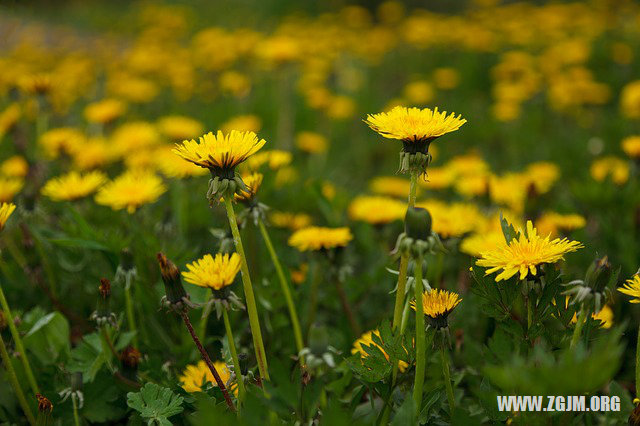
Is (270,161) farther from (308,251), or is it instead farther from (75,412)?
(75,412)

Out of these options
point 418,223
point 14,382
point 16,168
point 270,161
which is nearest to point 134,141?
point 16,168

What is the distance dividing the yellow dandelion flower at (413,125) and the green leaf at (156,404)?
2.00 feet

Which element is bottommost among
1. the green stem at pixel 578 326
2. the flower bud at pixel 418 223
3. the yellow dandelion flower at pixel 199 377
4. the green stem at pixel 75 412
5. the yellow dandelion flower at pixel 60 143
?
the green stem at pixel 75 412

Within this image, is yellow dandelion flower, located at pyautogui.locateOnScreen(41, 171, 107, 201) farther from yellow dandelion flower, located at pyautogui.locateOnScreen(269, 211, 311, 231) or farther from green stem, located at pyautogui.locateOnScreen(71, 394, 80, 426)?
green stem, located at pyautogui.locateOnScreen(71, 394, 80, 426)

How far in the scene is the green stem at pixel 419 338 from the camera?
0.90m

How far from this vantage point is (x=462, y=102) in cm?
443

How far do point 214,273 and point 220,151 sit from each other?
0.72 ft

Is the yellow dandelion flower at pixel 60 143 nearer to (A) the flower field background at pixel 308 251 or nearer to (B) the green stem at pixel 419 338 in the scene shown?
(A) the flower field background at pixel 308 251

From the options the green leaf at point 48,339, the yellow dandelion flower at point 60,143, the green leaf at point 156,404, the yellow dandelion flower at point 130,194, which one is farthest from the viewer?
the yellow dandelion flower at point 60,143

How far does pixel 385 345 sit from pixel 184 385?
448 mm

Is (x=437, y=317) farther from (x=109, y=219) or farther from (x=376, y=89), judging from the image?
(x=376, y=89)

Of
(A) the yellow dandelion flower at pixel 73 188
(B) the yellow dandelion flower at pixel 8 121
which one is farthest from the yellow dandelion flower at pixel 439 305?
(B) the yellow dandelion flower at pixel 8 121

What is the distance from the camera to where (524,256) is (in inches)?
38.2

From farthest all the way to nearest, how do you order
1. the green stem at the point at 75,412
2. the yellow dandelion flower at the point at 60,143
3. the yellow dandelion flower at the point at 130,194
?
the yellow dandelion flower at the point at 60,143
the yellow dandelion flower at the point at 130,194
the green stem at the point at 75,412
